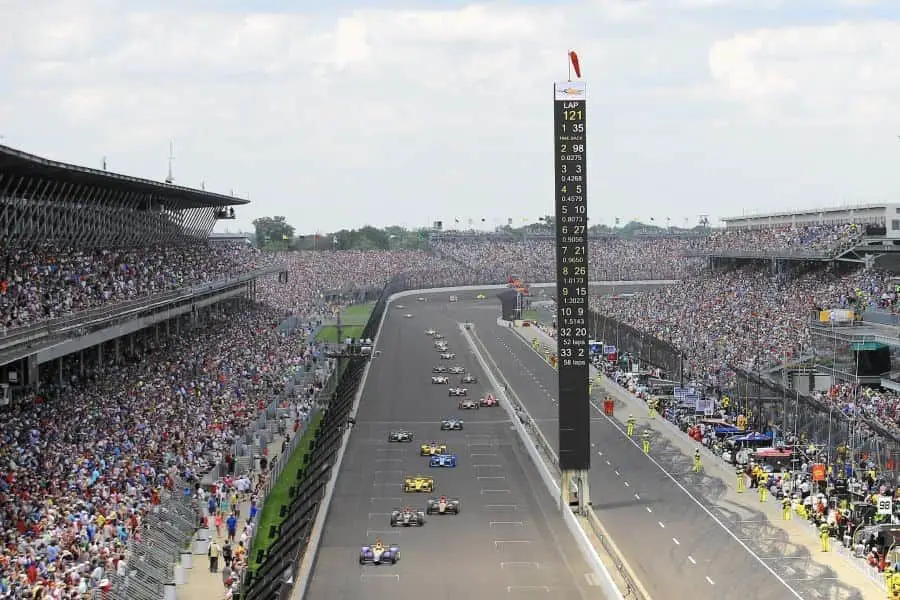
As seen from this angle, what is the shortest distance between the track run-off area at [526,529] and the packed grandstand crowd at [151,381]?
553cm

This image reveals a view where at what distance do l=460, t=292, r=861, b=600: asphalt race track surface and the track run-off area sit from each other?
5 cm

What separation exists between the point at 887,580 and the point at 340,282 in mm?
119528

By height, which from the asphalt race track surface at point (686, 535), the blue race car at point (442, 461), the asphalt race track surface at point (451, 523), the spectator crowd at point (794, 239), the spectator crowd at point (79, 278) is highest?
the spectator crowd at point (794, 239)

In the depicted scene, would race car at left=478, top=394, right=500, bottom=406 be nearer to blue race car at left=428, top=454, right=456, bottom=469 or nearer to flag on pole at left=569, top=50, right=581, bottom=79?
blue race car at left=428, top=454, right=456, bottom=469

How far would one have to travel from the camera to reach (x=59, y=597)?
963 inches

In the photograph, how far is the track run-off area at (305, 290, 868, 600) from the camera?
31.1 m

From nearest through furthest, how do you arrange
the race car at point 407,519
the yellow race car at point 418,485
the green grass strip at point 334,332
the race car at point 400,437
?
the race car at point 407,519
the yellow race car at point 418,485
the race car at point 400,437
the green grass strip at point 334,332

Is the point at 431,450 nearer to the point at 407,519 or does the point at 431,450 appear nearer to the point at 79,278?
the point at 407,519

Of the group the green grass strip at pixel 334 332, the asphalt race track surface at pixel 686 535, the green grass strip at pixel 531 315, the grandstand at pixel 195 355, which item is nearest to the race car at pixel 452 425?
the asphalt race track surface at pixel 686 535

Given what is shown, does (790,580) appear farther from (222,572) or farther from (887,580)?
(222,572)

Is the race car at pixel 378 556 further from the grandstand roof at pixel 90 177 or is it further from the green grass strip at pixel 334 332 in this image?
the green grass strip at pixel 334 332

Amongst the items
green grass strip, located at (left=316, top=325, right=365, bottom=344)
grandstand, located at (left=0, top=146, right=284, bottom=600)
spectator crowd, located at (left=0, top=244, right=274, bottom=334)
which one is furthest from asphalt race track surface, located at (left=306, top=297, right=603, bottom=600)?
green grass strip, located at (left=316, top=325, right=365, bottom=344)

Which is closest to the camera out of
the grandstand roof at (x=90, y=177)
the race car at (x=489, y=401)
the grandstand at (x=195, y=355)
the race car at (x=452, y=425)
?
the grandstand at (x=195, y=355)

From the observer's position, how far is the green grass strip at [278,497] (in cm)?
3516
